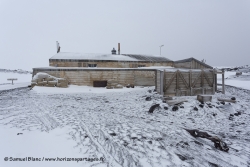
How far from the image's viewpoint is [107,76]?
20328 millimetres

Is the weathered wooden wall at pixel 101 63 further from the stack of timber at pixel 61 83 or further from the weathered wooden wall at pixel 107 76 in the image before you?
the stack of timber at pixel 61 83

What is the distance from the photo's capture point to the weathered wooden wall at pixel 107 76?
1947 centimetres

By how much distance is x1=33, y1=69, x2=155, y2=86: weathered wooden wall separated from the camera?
63.9ft

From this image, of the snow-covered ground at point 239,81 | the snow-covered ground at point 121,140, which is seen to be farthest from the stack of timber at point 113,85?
the snow-covered ground at point 239,81

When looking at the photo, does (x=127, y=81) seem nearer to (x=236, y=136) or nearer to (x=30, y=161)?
(x=236, y=136)

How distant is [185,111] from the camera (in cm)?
830

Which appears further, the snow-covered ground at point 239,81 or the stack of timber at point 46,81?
the snow-covered ground at point 239,81

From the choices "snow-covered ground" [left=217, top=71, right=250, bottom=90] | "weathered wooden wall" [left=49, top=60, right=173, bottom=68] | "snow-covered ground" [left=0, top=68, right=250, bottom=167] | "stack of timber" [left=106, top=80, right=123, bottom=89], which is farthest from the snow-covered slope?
"snow-covered ground" [left=217, top=71, right=250, bottom=90]

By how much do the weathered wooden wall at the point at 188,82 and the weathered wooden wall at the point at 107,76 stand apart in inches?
358

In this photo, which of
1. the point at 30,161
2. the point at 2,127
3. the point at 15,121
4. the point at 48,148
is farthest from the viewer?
the point at 15,121

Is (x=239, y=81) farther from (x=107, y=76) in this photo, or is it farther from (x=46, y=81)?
(x=46, y=81)

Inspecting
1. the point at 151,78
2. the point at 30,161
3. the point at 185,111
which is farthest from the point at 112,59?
the point at 30,161

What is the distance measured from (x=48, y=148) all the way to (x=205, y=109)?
883 centimetres

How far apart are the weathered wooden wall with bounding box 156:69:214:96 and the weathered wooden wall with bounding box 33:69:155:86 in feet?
29.8
